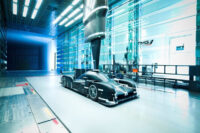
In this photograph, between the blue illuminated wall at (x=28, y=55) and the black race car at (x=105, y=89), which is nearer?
the black race car at (x=105, y=89)

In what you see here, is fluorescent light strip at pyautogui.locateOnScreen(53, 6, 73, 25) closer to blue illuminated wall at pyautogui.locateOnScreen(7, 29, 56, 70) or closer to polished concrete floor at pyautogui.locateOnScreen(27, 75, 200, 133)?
polished concrete floor at pyautogui.locateOnScreen(27, 75, 200, 133)

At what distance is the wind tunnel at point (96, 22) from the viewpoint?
3.03m

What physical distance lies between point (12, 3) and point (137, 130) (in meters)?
10.8

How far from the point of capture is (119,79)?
3.48 meters

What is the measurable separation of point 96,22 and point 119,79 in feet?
6.97

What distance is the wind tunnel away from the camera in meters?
3.03

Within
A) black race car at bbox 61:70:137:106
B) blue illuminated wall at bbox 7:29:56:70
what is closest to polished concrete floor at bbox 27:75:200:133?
black race car at bbox 61:70:137:106

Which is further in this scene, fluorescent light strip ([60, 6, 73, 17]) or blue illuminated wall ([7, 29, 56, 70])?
blue illuminated wall ([7, 29, 56, 70])

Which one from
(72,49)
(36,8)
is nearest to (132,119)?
(36,8)

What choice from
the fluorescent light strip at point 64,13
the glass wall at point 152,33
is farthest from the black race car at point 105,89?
the fluorescent light strip at point 64,13

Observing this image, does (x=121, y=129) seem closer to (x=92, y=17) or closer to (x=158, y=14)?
(x=92, y=17)

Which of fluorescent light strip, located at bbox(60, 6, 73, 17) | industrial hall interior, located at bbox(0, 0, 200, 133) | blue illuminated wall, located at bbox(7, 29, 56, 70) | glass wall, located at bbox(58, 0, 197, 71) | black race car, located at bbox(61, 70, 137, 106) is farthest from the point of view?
blue illuminated wall, located at bbox(7, 29, 56, 70)

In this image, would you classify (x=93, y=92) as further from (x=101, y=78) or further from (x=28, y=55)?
(x=28, y=55)

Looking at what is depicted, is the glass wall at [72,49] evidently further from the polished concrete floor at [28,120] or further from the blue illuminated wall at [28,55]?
the polished concrete floor at [28,120]
